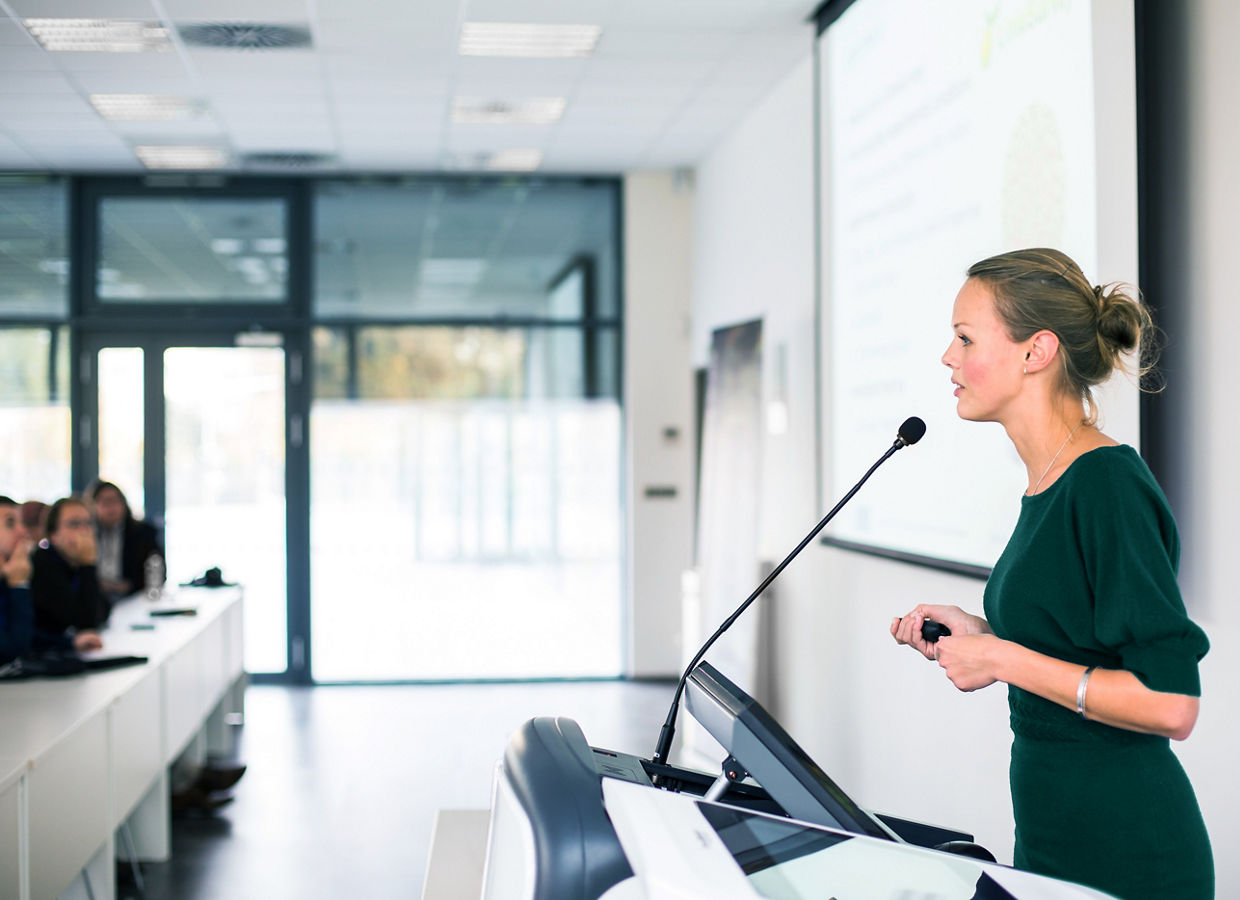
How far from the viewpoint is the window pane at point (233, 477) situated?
734 centimetres

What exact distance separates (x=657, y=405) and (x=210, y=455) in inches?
120

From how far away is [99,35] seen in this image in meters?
4.73

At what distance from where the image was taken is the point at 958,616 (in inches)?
59.0

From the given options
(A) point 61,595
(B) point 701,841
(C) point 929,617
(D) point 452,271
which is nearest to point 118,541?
(A) point 61,595

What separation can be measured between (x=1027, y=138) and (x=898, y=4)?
1080 millimetres

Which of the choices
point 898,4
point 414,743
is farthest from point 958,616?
point 414,743

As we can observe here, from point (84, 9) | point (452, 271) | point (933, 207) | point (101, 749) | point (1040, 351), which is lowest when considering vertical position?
point (101, 749)

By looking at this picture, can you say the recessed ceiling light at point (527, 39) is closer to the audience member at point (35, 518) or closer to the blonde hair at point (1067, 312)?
the audience member at point (35, 518)

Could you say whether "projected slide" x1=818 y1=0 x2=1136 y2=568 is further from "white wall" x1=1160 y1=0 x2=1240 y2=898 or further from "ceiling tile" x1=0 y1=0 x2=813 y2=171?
"ceiling tile" x1=0 y1=0 x2=813 y2=171

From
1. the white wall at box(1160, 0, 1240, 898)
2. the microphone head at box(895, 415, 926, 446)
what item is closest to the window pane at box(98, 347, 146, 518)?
the white wall at box(1160, 0, 1240, 898)

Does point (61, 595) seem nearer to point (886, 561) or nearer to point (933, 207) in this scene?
point (886, 561)

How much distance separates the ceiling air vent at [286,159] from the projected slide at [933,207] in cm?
356

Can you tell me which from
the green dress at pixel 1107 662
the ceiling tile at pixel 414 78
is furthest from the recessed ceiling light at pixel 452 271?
the green dress at pixel 1107 662

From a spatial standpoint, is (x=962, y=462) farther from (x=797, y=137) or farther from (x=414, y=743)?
(x=414, y=743)
